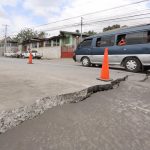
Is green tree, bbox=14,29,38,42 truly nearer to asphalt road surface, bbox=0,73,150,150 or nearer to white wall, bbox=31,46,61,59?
white wall, bbox=31,46,61,59

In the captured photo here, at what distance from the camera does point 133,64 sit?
956 cm

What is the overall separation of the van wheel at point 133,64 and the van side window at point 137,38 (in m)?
0.77

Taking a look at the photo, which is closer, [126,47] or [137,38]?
[137,38]

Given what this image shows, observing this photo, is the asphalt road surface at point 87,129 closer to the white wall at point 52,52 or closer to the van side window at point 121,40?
the van side window at point 121,40

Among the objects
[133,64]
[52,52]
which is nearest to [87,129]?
[133,64]

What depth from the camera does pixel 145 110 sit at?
3.73 metres

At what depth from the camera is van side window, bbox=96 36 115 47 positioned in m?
10.9

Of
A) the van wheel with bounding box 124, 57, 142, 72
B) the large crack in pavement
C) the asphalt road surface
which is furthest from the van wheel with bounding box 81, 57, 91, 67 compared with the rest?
the asphalt road surface

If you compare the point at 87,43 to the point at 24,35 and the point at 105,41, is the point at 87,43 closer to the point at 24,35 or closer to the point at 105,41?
the point at 105,41

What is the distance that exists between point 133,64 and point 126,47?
906 mm

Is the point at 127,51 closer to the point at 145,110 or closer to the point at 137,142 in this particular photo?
the point at 145,110

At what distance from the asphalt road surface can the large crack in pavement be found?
0.10 metres

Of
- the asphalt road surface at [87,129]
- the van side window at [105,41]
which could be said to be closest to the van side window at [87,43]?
the van side window at [105,41]

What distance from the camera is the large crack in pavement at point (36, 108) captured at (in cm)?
289
